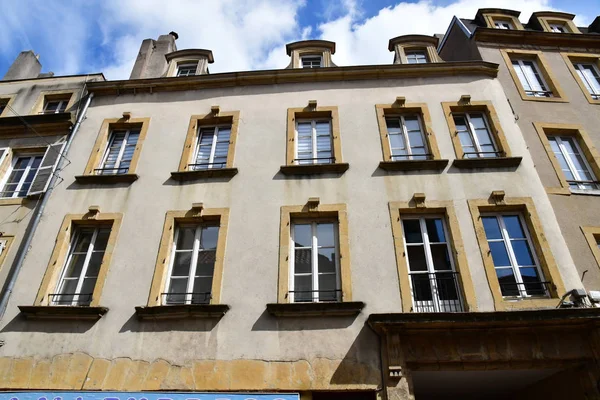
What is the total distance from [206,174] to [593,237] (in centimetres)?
805

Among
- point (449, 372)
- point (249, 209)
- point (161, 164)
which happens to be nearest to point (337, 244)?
point (249, 209)

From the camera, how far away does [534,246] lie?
759 centimetres

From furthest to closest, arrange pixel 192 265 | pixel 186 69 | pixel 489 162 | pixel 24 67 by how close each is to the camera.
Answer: pixel 24 67, pixel 186 69, pixel 489 162, pixel 192 265

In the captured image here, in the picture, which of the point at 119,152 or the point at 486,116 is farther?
the point at 119,152

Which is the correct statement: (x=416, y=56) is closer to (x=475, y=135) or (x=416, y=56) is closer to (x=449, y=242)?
(x=475, y=135)

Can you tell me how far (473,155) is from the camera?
905 centimetres

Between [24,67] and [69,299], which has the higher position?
[24,67]

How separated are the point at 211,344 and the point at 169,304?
121cm

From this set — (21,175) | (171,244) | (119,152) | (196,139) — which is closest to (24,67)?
(21,175)

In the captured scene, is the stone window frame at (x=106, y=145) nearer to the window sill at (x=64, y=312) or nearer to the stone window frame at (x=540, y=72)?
the window sill at (x=64, y=312)

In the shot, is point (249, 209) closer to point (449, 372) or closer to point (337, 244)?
point (337, 244)

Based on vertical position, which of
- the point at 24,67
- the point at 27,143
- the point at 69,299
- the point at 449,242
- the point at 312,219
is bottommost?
the point at 69,299

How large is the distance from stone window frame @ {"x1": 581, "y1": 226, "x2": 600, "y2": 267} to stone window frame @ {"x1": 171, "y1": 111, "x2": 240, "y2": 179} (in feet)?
A: 23.9

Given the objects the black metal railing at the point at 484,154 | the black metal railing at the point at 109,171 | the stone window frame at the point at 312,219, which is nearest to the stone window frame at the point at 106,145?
the black metal railing at the point at 109,171
